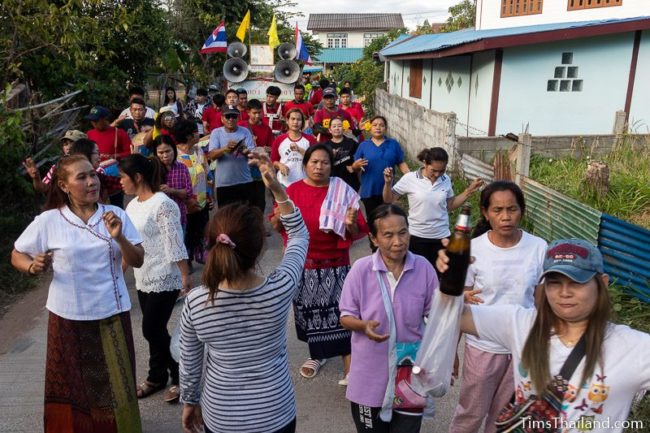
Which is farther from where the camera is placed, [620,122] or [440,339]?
[620,122]

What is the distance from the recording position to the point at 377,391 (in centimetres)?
264

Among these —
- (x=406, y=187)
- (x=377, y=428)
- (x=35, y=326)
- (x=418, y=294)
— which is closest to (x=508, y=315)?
(x=418, y=294)

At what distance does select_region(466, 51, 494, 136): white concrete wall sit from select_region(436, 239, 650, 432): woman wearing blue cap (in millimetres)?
9387

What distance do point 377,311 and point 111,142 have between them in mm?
4912

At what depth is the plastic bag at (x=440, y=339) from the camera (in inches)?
77.5

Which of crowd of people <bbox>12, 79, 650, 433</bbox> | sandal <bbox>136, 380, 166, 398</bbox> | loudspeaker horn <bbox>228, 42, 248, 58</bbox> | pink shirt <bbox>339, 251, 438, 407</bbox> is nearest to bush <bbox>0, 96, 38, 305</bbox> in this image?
crowd of people <bbox>12, 79, 650, 433</bbox>

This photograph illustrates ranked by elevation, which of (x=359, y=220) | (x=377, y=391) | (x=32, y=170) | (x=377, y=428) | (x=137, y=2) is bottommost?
(x=377, y=428)

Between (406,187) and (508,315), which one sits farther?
(406,187)

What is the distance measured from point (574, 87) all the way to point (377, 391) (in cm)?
1043

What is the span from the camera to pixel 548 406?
72.7 inches

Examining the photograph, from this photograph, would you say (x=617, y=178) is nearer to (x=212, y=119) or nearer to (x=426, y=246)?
(x=426, y=246)

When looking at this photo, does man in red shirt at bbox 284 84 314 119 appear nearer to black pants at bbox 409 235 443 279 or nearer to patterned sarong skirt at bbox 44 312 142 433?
black pants at bbox 409 235 443 279

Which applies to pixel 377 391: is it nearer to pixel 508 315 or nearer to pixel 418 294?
pixel 418 294

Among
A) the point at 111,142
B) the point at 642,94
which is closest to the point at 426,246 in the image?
the point at 111,142
